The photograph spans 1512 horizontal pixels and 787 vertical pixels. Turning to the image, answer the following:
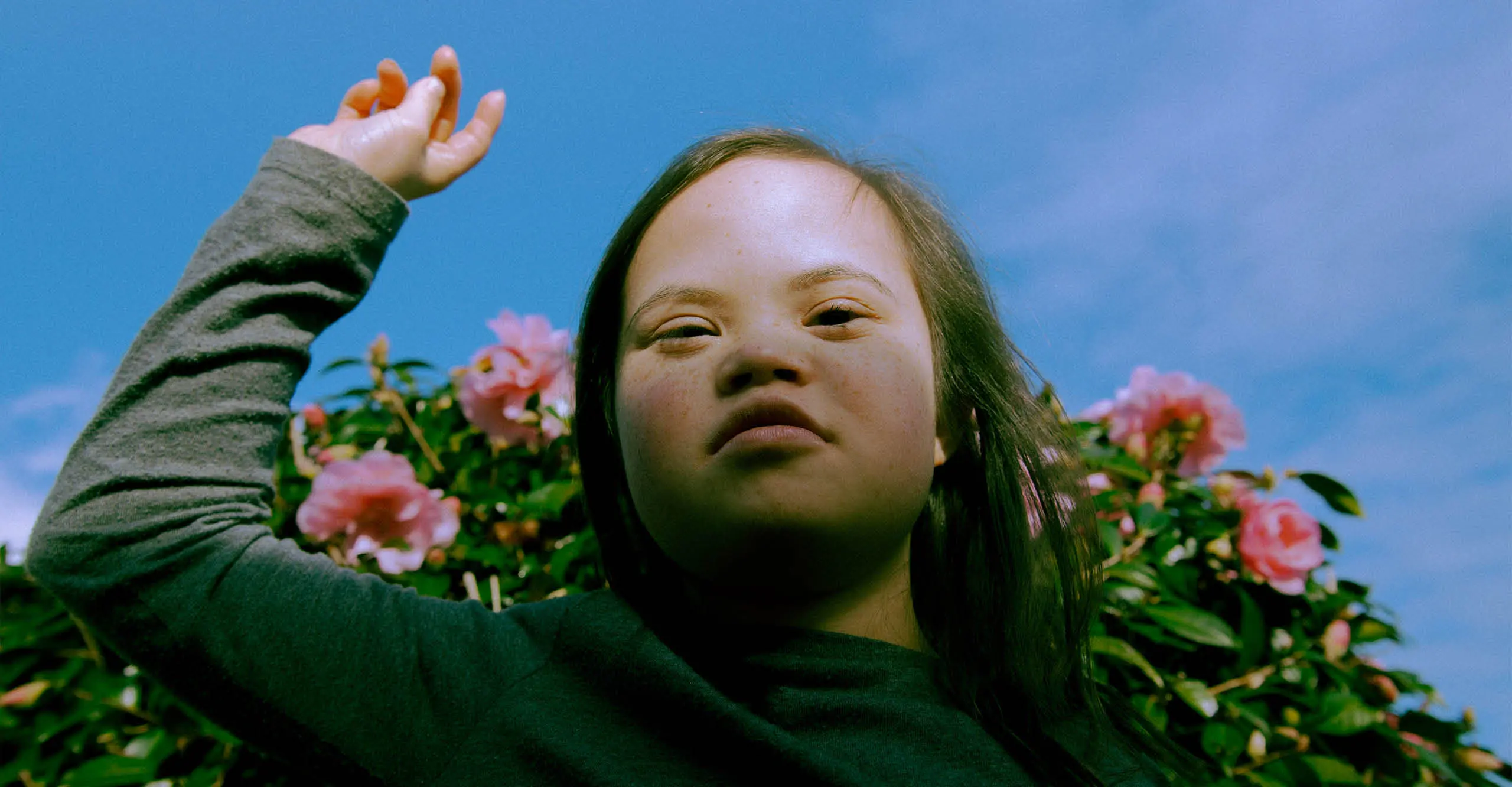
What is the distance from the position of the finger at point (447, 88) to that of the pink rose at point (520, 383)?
2.04ft

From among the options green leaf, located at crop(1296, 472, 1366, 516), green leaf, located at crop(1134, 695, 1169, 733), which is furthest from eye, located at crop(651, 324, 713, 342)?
green leaf, located at crop(1296, 472, 1366, 516)

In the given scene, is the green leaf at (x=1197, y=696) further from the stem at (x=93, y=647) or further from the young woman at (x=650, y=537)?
the stem at (x=93, y=647)

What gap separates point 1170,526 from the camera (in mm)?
1818

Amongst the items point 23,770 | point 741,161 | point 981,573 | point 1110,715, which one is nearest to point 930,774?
point 981,573

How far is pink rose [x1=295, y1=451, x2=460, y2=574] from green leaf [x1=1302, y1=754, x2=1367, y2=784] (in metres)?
1.31

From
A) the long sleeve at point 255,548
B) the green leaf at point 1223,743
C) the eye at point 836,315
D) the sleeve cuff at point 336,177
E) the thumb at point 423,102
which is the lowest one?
the long sleeve at point 255,548

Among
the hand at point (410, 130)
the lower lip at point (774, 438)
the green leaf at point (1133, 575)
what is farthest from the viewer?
the green leaf at point (1133, 575)

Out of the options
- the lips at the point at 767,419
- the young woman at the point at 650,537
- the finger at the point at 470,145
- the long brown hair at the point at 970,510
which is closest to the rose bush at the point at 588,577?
the long brown hair at the point at 970,510

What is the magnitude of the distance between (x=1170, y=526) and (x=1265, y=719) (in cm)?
34

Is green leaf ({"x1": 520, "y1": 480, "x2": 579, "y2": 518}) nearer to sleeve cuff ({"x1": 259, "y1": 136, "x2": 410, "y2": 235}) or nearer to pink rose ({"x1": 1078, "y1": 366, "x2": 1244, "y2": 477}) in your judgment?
sleeve cuff ({"x1": 259, "y1": 136, "x2": 410, "y2": 235})

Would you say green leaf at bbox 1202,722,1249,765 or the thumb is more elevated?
the thumb

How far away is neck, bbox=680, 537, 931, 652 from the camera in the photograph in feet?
3.67

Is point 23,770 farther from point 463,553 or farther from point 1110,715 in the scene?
point 1110,715

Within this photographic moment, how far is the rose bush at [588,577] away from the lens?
1521 mm
